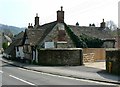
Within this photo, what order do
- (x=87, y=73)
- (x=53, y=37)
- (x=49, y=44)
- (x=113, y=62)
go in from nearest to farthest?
(x=113, y=62), (x=87, y=73), (x=49, y=44), (x=53, y=37)

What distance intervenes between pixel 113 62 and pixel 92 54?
631 inches

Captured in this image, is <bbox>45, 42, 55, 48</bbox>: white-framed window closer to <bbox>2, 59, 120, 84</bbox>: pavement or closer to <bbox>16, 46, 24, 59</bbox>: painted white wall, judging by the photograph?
<bbox>16, 46, 24, 59</bbox>: painted white wall

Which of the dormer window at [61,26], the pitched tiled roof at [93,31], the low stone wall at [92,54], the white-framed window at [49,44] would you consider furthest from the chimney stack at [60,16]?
the low stone wall at [92,54]

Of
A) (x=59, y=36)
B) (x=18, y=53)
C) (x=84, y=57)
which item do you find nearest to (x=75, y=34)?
(x=59, y=36)

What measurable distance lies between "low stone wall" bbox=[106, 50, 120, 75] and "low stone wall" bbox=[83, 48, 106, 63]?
13.0m

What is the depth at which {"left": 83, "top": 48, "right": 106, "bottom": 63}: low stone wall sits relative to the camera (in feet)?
128

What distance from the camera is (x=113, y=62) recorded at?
80.0 feet

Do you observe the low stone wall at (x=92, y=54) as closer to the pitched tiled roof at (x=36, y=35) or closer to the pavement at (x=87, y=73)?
the pitched tiled roof at (x=36, y=35)

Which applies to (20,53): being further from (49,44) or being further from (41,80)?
(41,80)

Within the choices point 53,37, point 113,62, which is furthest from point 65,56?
point 113,62

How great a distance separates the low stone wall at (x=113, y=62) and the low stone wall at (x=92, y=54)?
12964 mm

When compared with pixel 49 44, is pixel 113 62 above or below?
below

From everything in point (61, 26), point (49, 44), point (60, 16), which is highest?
point (60, 16)

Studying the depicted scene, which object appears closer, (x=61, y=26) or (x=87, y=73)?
(x=87, y=73)
